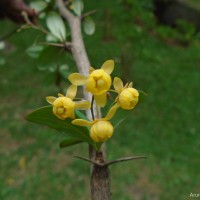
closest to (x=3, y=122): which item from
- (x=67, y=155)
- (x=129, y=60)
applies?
(x=67, y=155)

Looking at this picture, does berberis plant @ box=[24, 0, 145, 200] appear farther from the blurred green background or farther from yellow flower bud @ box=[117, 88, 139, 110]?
the blurred green background

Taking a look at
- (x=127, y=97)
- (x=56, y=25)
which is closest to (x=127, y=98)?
(x=127, y=97)

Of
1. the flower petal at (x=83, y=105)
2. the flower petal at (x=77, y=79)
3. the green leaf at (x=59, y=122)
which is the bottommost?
the green leaf at (x=59, y=122)

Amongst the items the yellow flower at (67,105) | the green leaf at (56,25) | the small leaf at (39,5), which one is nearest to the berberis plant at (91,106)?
the yellow flower at (67,105)

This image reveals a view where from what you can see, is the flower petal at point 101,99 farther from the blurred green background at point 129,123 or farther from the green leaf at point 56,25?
the blurred green background at point 129,123

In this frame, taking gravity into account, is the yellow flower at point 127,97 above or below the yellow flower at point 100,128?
above

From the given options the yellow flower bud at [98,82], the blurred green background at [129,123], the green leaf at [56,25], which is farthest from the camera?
the blurred green background at [129,123]

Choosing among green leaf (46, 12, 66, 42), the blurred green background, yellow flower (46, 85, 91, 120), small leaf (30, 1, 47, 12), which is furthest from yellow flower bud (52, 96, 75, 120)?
the blurred green background

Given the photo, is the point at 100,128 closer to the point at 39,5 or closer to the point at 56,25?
the point at 56,25
